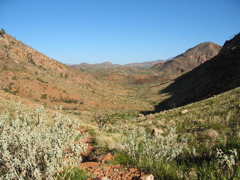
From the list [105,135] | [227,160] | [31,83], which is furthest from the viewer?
[31,83]

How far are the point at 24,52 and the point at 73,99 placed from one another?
24.9m

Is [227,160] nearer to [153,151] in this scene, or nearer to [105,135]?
[153,151]

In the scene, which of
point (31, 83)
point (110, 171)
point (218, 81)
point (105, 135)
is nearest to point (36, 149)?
point (110, 171)

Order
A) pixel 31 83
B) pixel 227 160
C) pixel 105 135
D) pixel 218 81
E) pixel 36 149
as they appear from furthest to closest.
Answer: pixel 31 83 → pixel 218 81 → pixel 105 135 → pixel 36 149 → pixel 227 160

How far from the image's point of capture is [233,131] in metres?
8.73

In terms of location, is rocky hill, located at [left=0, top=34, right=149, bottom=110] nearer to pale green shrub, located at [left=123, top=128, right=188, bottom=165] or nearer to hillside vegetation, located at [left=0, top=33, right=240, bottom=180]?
hillside vegetation, located at [left=0, top=33, right=240, bottom=180]

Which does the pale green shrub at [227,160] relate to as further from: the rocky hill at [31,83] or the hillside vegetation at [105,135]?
the rocky hill at [31,83]

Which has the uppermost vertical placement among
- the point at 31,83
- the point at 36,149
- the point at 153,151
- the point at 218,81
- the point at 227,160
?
the point at 31,83

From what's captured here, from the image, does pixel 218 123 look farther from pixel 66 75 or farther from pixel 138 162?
pixel 66 75

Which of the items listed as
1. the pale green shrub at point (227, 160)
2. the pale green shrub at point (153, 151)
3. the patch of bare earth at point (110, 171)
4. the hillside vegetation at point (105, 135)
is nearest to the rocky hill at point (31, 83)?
the hillside vegetation at point (105, 135)

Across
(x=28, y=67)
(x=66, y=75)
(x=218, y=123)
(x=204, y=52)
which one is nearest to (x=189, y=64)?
(x=204, y=52)

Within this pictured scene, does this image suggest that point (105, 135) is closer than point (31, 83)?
Yes

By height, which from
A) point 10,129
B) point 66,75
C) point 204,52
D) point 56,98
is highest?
point 204,52

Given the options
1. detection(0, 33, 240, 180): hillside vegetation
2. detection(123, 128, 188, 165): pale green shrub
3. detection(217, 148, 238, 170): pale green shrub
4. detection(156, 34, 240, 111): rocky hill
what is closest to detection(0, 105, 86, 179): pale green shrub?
detection(0, 33, 240, 180): hillside vegetation
